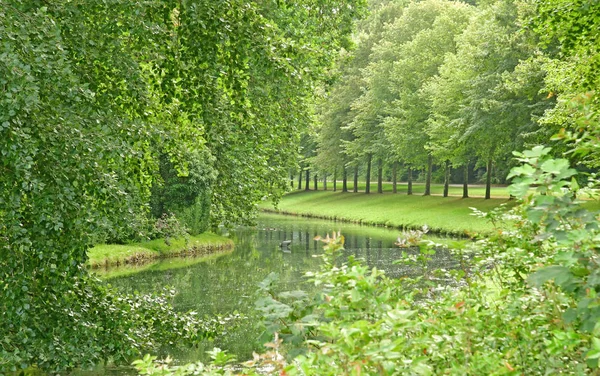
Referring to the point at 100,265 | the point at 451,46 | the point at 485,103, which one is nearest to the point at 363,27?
the point at 451,46

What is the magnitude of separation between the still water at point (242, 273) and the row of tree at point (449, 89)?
5.72 meters

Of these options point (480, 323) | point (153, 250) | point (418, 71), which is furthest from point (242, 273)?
point (418, 71)

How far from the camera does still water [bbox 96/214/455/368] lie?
14028mm

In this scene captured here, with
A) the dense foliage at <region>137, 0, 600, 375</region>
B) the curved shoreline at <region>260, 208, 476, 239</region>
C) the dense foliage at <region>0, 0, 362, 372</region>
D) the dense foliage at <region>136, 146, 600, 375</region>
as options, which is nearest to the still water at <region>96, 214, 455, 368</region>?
the curved shoreline at <region>260, 208, 476, 239</region>

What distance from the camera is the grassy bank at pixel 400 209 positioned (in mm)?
35406

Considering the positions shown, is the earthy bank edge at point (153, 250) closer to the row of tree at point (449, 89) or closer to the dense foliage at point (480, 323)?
the row of tree at point (449, 89)

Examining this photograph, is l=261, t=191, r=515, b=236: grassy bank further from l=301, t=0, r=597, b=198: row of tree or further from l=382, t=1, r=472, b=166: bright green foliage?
l=382, t=1, r=472, b=166: bright green foliage

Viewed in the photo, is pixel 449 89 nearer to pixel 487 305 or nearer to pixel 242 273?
pixel 242 273

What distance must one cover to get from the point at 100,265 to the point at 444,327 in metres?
20.9

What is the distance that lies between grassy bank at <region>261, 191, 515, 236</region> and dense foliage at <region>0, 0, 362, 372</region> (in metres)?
22.8

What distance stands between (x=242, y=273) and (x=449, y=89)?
71.4ft

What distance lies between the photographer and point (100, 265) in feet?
76.6

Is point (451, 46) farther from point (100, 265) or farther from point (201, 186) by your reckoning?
point (100, 265)

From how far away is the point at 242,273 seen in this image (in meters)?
22.8
